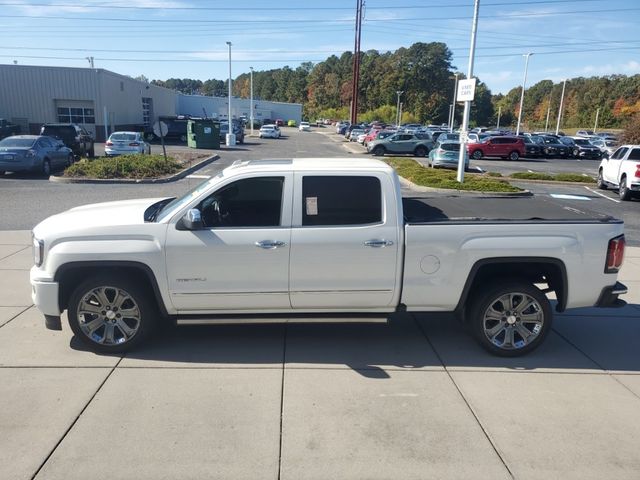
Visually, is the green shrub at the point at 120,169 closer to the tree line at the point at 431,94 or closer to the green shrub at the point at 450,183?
the green shrub at the point at 450,183

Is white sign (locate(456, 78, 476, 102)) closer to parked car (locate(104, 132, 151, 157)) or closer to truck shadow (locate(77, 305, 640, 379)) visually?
truck shadow (locate(77, 305, 640, 379))

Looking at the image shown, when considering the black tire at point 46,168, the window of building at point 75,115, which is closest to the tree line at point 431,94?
the window of building at point 75,115

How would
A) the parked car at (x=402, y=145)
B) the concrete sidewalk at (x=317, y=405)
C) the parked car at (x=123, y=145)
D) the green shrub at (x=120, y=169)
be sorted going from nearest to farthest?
1. the concrete sidewalk at (x=317, y=405)
2. the green shrub at (x=120, y=169)
3. the parked car at (x=123, y=145)
4. the parked car at (x=402, y=145)

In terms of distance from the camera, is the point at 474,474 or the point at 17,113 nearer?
the point at 474,474

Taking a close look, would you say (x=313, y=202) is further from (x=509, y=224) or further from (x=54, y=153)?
(x=54, y=153)

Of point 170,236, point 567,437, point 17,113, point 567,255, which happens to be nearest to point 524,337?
point 567,255

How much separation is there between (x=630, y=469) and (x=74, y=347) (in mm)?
4620

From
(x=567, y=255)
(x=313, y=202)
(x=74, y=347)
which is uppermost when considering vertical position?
(x=313, y=202)

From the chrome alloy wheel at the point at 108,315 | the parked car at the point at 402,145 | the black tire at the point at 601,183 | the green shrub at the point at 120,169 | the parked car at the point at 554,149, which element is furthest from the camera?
the parked car at the point at 554,149

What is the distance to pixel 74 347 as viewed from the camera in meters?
4.96

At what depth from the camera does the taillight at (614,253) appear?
4.74 m

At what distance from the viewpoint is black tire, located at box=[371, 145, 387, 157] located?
119ft

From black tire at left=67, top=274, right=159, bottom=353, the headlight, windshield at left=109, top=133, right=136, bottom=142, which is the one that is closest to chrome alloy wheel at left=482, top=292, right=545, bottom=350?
black tire at left=67, top=274, right=159, bottom=353

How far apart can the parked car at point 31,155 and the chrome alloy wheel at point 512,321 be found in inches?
722
